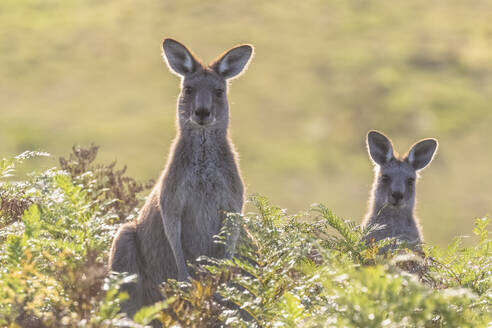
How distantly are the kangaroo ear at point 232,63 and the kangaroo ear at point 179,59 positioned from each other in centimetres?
23

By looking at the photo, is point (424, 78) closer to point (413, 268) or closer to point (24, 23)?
point (24, 23)

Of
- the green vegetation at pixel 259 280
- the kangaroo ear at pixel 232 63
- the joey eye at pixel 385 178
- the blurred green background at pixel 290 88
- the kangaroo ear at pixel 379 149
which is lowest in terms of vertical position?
the green vegetation at pixel 259 280

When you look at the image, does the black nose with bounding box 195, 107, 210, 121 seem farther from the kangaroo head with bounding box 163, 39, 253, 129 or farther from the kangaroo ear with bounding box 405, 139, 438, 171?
the kangaroo ear with bounding box 405, 139, 438, 171

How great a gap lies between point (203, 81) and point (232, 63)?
17.4 inches

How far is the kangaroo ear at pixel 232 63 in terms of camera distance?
7762 millimetres

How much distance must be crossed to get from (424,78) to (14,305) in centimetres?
8105

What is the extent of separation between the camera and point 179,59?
7.86 metres

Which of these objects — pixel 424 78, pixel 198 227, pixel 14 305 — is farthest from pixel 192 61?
pixel 424 78

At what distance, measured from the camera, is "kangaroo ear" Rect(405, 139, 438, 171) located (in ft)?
34.9

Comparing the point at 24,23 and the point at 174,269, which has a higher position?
the point at 24,23

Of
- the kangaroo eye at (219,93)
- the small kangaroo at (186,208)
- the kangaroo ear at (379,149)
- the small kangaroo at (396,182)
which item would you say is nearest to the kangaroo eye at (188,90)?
the small kangaroo at (186,208)

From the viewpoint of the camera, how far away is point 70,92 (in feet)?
239

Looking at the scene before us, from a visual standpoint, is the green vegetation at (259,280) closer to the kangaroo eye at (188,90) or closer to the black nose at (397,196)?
the kangaroo eye at (188,90)

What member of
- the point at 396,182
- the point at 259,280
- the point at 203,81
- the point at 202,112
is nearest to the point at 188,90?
the point at 203,81
